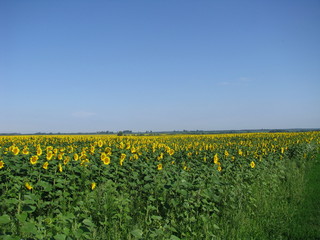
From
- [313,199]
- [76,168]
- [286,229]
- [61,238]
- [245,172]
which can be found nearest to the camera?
[61,238]

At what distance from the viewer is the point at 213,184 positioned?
6199 millimetres

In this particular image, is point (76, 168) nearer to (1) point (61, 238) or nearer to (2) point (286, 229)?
(1) point (61, 238)

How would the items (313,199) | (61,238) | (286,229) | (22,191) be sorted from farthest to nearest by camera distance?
(313,199)
(22,191)
(286,229)
(61,238)

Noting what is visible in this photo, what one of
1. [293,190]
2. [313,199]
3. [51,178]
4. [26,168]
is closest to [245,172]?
[293,190]

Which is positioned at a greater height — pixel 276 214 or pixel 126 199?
pixel 126 199

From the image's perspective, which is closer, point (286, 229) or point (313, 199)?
point (286, 229)

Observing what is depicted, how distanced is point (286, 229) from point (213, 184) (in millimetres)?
1757

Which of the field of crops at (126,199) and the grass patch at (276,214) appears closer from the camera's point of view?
the field of crops at (126,199)

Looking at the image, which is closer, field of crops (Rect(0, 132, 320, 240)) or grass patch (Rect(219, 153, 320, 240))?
field of crops (Rect(0, 132, 320, 240))

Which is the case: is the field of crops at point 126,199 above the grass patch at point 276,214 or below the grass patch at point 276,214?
above

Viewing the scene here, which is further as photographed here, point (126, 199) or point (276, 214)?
point (276, 214)

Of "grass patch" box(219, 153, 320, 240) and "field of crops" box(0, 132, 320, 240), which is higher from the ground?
"field of crops" box(0, 132, 320, 240)

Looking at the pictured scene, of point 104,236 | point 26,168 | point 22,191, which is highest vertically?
point 26,168

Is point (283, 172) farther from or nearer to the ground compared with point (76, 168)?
nearer to the ground
